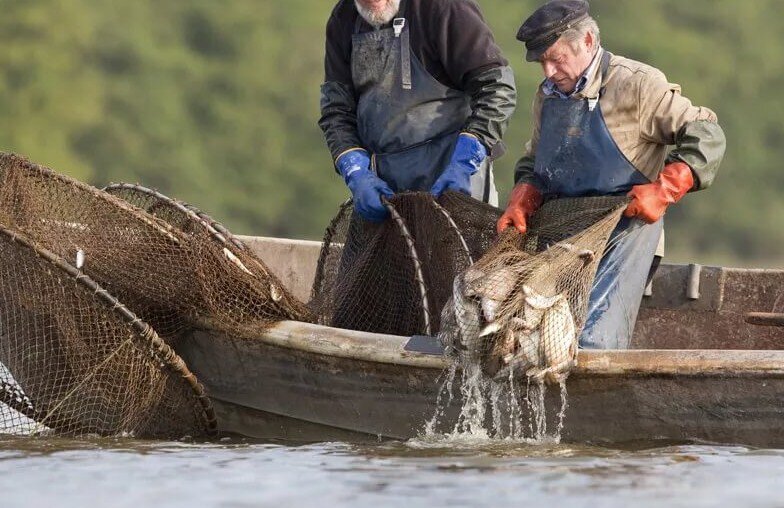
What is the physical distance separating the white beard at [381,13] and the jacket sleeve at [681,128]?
4.65ft

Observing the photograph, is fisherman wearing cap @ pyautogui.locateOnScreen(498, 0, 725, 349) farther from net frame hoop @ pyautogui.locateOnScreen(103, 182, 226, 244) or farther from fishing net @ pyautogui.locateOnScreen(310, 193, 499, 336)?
net frame hoop @ pyautogui.locateOnScreen(103, 182, 226, 244)

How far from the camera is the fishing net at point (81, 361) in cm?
619

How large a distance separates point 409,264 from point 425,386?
0.95 metres

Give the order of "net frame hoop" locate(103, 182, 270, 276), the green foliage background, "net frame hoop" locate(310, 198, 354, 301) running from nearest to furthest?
"net frame hoop" locate(103, 182, 270, 276) → "net frame hoop" locate(310, 198, 354, 301) → the green foliage background

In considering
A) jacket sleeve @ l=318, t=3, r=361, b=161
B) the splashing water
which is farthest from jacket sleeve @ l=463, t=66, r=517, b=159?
the splashing water

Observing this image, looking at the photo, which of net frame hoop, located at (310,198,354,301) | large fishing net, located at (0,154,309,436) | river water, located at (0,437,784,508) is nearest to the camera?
river water, located at (0,437,784,508)

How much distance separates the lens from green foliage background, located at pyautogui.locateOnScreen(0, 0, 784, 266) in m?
29.9

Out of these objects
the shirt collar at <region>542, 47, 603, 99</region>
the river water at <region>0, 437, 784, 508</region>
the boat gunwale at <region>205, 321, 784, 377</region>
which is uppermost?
the shirt collar at <region>542, 47, 603, 99</region>

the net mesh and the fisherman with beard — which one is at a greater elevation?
the fisherman with beard

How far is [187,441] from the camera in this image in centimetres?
642

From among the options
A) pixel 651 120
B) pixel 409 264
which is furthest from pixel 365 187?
pixel 651 120

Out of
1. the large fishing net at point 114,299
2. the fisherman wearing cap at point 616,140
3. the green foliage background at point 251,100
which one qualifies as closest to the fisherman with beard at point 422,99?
the fisherman wearing cap at point 616,140

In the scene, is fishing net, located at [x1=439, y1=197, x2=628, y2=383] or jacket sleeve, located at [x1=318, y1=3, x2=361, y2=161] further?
jacket sleeve, located at [x1=318, y1=3, x2=361, y2=161]

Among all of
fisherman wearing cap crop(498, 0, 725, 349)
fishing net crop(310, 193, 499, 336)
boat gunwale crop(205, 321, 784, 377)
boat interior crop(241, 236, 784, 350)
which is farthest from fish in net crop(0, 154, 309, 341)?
boat interior crop(241, 236, 784, 350)
